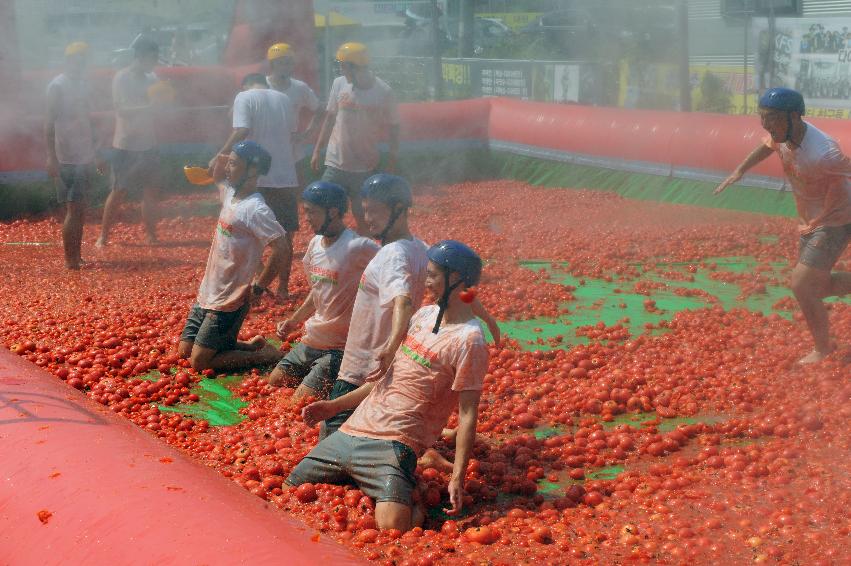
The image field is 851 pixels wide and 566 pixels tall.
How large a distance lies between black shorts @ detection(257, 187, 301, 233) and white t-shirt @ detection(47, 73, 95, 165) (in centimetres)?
207

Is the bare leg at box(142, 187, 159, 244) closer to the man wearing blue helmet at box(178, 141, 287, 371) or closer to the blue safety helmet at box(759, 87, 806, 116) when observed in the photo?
the man wearing blue helmet at box(178, 141, 287, 371)

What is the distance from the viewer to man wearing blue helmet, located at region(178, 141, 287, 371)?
6.20 metres

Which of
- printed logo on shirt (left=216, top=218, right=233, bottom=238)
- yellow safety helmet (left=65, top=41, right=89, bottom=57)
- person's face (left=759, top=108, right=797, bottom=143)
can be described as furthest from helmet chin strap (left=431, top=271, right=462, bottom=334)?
yellow safety helmet (left=65, top=41, right=89, bottom=57)

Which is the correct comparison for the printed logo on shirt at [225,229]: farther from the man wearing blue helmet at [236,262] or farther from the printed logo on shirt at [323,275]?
the printed logo on shirt at [323,275]

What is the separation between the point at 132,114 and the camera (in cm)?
998

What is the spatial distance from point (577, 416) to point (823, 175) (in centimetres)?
209

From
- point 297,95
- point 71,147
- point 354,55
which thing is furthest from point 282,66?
point 71,147

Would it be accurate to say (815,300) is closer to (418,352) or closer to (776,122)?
(776,122)

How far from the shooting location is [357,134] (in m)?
9.00

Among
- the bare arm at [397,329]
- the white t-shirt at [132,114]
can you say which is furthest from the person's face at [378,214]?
the white t-shirt at [132,114]

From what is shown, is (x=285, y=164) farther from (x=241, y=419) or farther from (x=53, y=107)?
(x=241, y=419)

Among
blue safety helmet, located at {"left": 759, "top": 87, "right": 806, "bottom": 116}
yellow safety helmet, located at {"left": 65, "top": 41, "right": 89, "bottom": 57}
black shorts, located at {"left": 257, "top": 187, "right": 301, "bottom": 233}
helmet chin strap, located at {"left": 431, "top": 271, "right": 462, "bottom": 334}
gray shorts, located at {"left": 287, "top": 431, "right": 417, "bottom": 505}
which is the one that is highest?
yellow safety helmet, located at {"left": 65, "top": 41, "right": 89, "bottom": 57}

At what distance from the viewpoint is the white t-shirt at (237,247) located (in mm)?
6180

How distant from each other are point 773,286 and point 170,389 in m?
5.04
